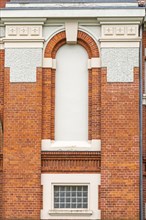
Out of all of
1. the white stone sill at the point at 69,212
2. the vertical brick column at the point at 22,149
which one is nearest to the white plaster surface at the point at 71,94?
the vertical brick column at the point at 22,149

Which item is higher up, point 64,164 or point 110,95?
A: point 110,95

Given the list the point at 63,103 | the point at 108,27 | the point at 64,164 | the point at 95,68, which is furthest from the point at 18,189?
the point at 108,27

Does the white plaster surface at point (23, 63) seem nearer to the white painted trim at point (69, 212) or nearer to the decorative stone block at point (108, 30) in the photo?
the decorative stone block at point (108, 30)

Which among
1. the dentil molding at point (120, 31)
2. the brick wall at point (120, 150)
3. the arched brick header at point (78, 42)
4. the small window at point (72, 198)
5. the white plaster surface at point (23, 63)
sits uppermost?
the dentil molding at point (120, 31)

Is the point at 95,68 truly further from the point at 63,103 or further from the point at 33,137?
the point at 33,137

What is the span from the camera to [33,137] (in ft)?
65.5

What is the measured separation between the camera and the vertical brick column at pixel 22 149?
19.7 m

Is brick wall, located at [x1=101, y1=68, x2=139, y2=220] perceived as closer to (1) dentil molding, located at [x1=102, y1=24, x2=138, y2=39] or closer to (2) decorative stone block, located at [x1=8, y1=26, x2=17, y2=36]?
(1) dentil molding, located at [x1=102, y1=24, x2=138, y2=39]

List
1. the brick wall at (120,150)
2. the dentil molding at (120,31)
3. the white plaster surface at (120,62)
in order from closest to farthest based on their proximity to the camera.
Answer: the brick wall at (120,150), the white plaster surface at (120,62), the dentil molding at (120,31)

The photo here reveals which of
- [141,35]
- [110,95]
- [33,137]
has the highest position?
[141,35]

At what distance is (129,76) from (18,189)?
16.9ft

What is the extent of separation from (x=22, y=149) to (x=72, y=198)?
228 centimetres

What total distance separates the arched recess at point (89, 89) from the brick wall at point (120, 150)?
0.98ft

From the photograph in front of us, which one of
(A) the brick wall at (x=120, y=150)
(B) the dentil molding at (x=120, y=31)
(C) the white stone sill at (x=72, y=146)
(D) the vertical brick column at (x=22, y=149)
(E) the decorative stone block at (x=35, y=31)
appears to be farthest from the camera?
(E) the decorative stone block at (x=35, y=31)
